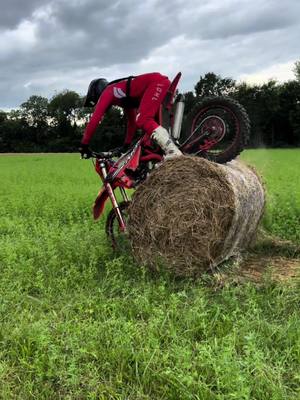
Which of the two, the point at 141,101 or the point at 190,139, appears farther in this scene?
the point at 190,139

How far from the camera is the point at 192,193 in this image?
5.05 metres

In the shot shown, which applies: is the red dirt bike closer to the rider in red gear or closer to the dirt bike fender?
the dirt bike fender

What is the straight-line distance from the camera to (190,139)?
19.2 feet

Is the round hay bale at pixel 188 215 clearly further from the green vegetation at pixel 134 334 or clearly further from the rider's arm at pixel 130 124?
the rider's arm at pixel 130 124

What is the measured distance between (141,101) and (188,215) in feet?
5.15

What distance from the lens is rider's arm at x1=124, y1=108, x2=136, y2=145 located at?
6473 millimetres

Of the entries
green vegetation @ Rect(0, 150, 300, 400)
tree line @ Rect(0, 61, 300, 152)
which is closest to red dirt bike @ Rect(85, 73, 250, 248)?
green vegetation @ Rect(0, 150, 300, 400)

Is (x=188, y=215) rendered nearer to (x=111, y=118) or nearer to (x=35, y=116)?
(x=111, y=118)

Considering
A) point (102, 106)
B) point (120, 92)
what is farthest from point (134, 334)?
point (120, 92)

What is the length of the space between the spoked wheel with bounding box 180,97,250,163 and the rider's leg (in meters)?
0.36

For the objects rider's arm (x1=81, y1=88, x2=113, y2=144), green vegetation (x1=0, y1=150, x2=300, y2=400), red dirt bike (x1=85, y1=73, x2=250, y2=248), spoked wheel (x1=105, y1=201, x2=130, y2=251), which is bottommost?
green vegetation (x1=0, y1=150, x2=300, y2=400)

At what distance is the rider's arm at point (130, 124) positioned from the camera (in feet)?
21.2

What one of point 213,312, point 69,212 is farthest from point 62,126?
point 213,312

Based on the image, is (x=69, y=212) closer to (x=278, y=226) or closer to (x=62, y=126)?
(x=278, y=226)
